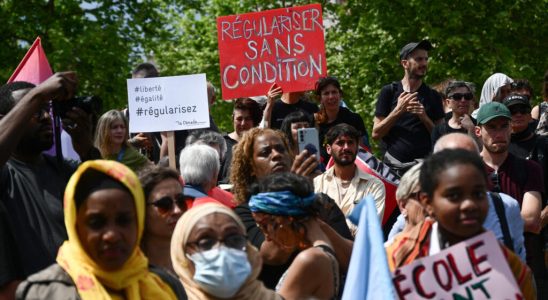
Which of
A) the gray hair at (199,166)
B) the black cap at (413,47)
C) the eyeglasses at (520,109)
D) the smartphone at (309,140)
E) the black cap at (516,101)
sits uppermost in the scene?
the black cap at (413,47)

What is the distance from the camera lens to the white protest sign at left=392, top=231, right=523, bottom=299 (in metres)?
4.90

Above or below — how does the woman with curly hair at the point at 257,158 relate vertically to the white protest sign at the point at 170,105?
below

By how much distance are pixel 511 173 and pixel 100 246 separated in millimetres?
3999

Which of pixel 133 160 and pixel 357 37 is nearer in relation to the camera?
pixel 133 160

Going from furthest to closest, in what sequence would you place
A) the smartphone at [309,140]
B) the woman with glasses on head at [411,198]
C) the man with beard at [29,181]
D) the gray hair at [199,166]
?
the smartphone at [309,140]
the gray hair at [199,166]
the woman with glasses on head at [411,198]
the man with beard at [29,181]

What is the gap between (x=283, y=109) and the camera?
1055 centimetres

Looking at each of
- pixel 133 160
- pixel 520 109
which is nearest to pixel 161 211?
pixel 133 160

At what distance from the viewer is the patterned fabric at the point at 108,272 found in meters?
4.46

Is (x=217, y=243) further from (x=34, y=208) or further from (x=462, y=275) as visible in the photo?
(x=34, y=208)

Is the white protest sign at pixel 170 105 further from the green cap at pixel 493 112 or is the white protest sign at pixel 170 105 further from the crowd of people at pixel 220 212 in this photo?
the green cap at pixel 493 112

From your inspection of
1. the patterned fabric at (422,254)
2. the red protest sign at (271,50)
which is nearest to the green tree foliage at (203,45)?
the red protest sign at (271,50)

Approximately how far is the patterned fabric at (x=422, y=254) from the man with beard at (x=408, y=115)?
4.54m

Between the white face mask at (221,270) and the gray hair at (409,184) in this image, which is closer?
the white face mask at (221,270)

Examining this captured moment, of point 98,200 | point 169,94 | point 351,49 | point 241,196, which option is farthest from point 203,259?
point 351,49
